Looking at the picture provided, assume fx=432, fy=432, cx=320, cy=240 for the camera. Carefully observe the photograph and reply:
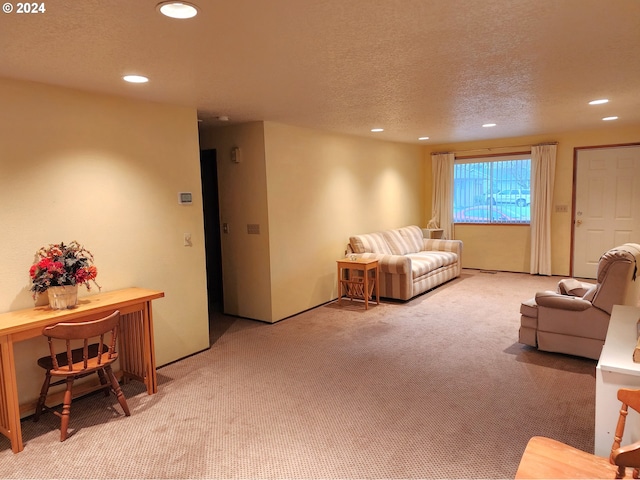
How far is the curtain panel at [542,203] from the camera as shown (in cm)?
703

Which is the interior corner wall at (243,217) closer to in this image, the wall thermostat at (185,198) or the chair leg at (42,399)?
the wall thermostat at (185,198)

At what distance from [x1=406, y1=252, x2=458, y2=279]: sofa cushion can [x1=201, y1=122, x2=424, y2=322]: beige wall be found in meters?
1.03

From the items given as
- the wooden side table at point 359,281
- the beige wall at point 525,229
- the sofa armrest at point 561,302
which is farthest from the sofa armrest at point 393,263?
the beige wall at point 525,229

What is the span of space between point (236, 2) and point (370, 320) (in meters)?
3.87

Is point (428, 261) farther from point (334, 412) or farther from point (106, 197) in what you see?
point (106, 197)

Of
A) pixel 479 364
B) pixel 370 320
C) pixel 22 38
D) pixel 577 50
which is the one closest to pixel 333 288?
pixel 370 320

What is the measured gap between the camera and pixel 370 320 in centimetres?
505

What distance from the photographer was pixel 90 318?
2924mm

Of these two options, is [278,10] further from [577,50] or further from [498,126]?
[498,126]

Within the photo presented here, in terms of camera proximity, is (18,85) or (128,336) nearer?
(18,85)

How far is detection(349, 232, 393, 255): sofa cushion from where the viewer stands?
19.8ft

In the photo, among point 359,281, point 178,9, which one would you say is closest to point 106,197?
point 178,9

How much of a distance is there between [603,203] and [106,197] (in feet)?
22.6

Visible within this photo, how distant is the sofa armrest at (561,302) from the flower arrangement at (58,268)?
12.0 feet
